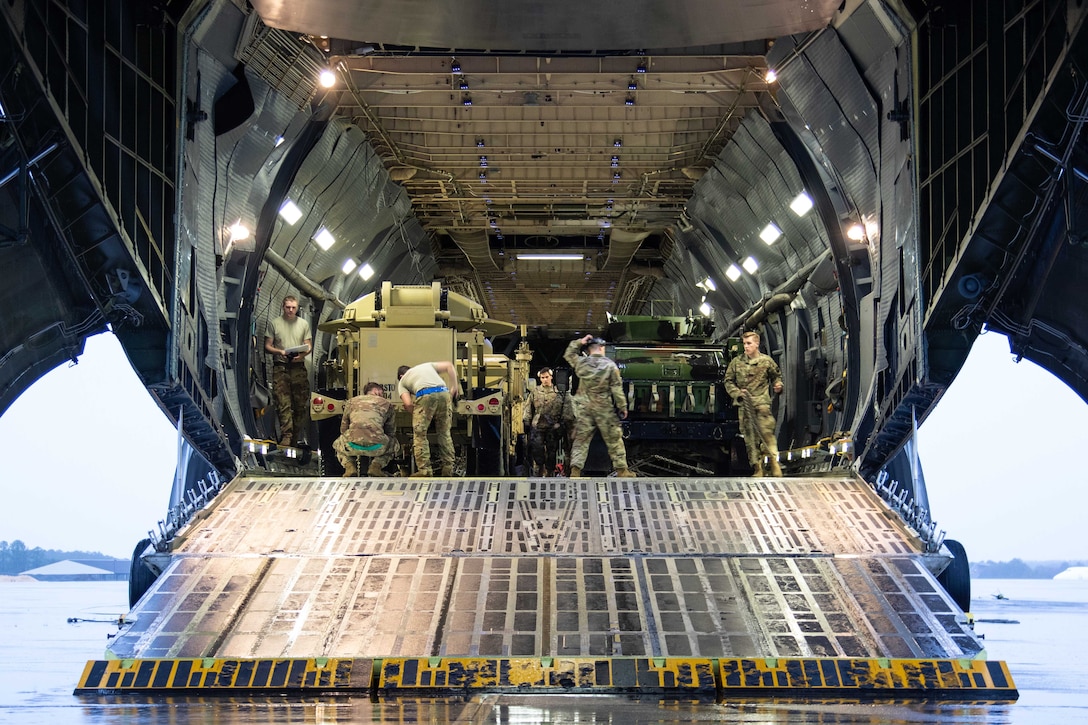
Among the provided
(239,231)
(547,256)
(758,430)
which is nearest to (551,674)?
(758,430)

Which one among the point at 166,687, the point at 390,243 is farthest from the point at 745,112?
the point at 166,687

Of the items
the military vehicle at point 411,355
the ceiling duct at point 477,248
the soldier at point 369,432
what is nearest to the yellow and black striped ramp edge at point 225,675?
the soldier at point 369,432

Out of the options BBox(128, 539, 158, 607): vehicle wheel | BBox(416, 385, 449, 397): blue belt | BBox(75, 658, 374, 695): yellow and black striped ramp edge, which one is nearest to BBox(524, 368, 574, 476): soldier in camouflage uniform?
BBox(416, 385, 449, 397): blue belt

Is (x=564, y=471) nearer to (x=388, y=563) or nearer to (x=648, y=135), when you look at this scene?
(x=648, y=135)

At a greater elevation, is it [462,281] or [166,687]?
[462,281]

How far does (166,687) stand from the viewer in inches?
296

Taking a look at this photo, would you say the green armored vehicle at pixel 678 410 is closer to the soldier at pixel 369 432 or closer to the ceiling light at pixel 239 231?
the soldier at pixel 369 432

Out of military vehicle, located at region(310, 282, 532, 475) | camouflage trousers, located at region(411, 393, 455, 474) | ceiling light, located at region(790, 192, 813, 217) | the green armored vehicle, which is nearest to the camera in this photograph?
camouflage trousers, located at region(411, 393, 455, 474)

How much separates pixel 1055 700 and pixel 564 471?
36.3 ft

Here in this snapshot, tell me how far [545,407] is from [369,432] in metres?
4.16

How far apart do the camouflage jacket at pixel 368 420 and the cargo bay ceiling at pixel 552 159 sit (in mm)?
1348

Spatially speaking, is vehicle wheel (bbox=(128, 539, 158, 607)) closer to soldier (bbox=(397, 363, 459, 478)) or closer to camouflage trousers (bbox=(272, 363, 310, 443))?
soldier (bbox=(397, 363, 459, 478))

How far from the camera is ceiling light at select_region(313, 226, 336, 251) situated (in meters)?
18.1

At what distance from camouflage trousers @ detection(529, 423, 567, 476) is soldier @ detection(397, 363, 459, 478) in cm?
333
